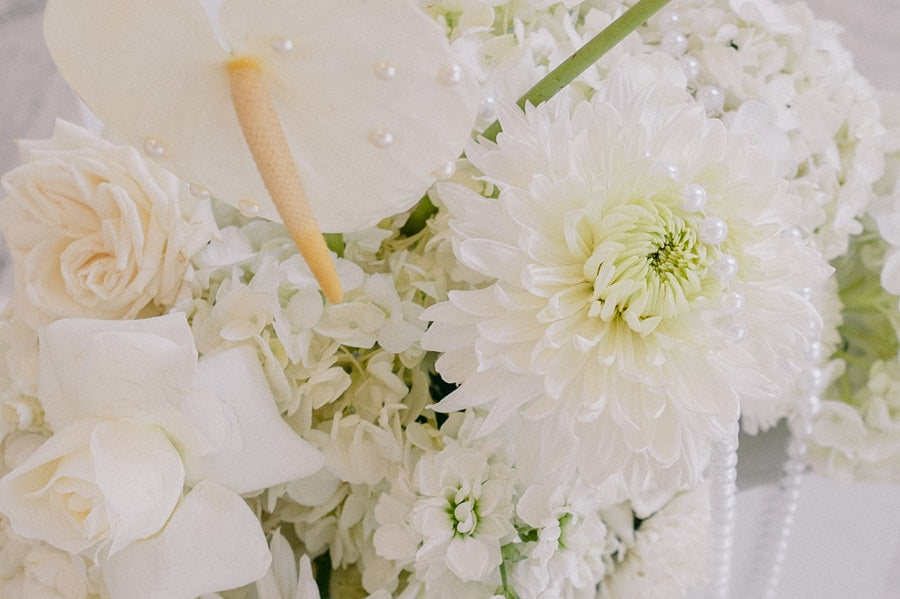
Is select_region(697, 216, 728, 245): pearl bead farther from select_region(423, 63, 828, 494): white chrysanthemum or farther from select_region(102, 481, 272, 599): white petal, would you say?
select_region(102, 481, 272, 599): white petal

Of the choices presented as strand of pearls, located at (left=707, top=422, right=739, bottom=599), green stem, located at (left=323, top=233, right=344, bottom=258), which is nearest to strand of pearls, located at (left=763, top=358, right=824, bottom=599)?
strand of pearls, located at (left=707, top=422, right=739, bottom=599)

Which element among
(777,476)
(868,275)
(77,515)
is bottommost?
(777,476)

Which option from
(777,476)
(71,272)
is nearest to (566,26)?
(71,272)

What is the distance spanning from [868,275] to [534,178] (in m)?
0.34

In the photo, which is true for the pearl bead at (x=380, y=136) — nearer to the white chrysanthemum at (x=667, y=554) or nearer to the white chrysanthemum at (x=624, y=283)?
the white chrysanthemum at (x=624, y=283)

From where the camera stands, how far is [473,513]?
1.03ft

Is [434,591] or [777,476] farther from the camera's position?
[777,476]

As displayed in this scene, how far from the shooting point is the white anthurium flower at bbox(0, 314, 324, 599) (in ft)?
0.89

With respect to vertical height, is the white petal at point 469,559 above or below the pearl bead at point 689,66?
below

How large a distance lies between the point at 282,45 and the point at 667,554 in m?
0.36

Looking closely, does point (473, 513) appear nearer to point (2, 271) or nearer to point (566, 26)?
point (566, 26)

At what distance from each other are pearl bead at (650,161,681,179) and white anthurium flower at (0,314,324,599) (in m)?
0.16

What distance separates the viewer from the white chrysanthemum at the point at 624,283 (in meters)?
0.27

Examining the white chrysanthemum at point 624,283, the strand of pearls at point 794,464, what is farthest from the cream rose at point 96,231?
the strand of pearls at point 794,464
